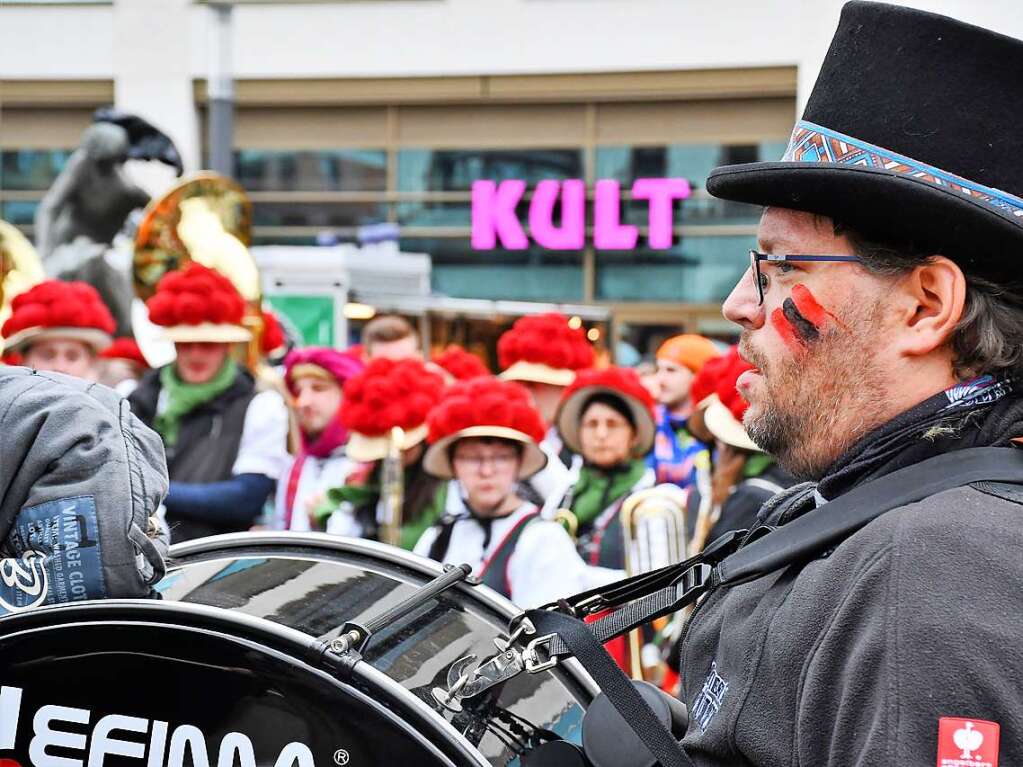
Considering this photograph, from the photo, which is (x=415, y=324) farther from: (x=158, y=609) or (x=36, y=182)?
(x=158, y=609)

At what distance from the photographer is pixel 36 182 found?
1589 cm

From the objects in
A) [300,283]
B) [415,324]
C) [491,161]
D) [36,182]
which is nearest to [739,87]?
[491,161]

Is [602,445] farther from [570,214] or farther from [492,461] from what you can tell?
[570,214]

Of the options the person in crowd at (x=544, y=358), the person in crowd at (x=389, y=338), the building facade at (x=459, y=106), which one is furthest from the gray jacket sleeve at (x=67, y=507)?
the building facade at (x=459, y=106)

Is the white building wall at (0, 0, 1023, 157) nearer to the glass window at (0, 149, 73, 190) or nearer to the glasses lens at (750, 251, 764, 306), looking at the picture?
the glass window at (0, 149, 73, 190)

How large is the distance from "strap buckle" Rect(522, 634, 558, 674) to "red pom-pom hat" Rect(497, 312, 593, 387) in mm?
5213

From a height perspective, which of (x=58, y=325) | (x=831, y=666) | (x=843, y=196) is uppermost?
(x=58, y=325)

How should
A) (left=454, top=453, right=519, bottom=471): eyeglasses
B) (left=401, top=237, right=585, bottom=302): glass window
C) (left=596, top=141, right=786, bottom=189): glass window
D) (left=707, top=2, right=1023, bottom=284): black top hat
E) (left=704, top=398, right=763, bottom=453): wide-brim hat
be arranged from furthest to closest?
(left=401, top=237, right=585, bottom=302): glass window < (left=596, top=141, right=786, bottom=189): glass window < (left=454, top=453, right=519, bottom=471): eyeglasses < (left=704, top=398, right=763, bottom=453): wide-brim hat < (left=707, top=2, right=1023, bottom=284): black top hat

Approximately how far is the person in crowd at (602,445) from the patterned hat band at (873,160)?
11.9 feet

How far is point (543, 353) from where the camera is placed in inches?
271

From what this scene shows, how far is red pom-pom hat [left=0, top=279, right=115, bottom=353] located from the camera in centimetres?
602

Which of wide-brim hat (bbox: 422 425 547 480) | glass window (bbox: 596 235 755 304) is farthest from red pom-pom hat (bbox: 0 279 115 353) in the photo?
→ glass window (bbox: 596 235 755 304)

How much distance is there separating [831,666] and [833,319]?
0.44 meters

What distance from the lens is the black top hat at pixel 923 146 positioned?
1.38 m
